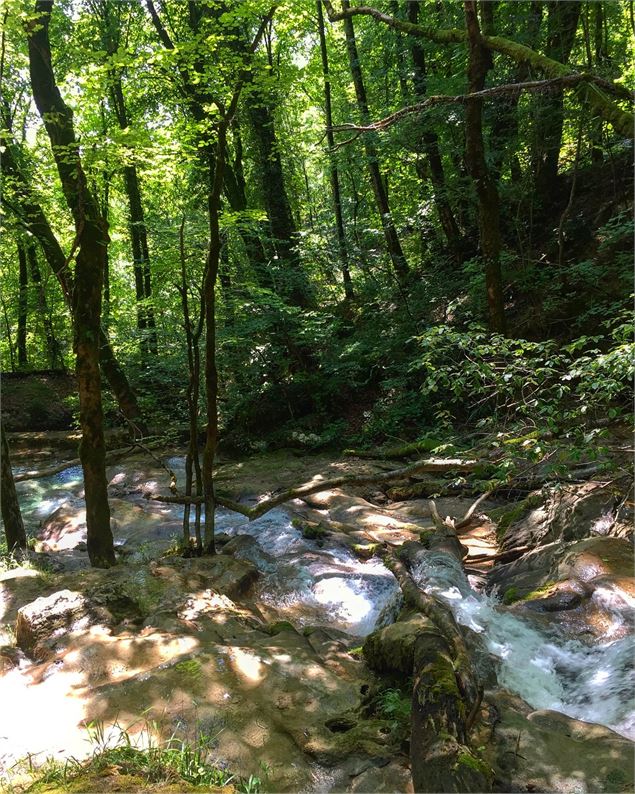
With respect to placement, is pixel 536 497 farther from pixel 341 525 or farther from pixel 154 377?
pixel 154 377

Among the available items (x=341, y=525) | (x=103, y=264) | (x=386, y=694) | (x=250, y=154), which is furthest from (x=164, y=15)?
(x=386, y=694)

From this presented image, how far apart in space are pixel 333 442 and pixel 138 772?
1118 cm

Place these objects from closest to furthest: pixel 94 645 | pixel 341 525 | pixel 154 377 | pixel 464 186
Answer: pixel 94 645 < pixel 341 525 < pixel 464 186 < pixel 154 377

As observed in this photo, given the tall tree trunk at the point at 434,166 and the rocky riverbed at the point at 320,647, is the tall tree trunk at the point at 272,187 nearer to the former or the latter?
the tall tree trunk at the point at 434,166

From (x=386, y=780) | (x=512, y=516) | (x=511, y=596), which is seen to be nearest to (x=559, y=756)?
(x=386, y=780)

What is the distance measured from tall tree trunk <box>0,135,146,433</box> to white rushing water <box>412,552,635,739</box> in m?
5.49

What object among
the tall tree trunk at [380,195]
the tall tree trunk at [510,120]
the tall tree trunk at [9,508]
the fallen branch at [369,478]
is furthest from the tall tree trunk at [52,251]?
the tall tree trunk at [510,120]

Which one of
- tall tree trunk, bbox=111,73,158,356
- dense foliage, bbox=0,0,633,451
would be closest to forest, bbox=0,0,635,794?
dense foliage, bbox=0,0,633,451

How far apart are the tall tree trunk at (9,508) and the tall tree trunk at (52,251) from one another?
5.76 ft

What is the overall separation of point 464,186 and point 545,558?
867 centimetres

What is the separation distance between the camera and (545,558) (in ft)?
A: 21.0

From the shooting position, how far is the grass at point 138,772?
8.02 ft

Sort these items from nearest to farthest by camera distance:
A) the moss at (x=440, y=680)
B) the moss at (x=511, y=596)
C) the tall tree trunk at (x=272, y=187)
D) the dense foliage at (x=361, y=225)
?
the moss at (x=440, y=680)
the moss at (x=511, y=596)
the dense foliage at (x=361, y=225)
the tall tree trunk at (x=272, y=187)

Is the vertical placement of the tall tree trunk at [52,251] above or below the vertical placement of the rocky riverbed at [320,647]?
above
